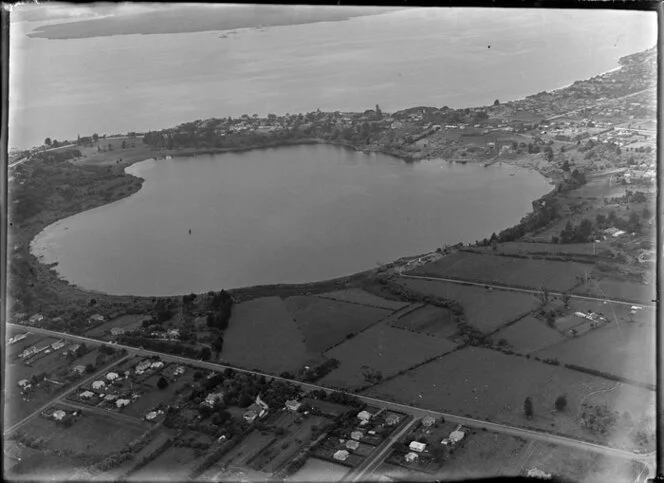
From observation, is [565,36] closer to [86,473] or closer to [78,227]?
[78,227]

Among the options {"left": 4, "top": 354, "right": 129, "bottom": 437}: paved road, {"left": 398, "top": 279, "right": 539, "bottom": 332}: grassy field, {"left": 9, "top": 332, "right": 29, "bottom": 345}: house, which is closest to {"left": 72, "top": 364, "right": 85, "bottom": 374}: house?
{"left": 4, "top": 354, "right": 129, "bottom": 437}: paved road

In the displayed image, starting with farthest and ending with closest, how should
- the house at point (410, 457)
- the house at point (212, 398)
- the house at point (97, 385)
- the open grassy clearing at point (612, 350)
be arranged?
the house at point (97, 385)
the house at point (212, 398)
the open grassy clearing at point (612, 350)
the house at point (410, 457)

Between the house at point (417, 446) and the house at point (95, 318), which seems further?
the house at point (95, 318)

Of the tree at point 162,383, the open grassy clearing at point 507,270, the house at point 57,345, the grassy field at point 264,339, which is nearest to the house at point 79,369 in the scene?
the house at point 57,345

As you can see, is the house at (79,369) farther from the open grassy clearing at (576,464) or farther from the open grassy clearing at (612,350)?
the open grassy clearing at (612,350)

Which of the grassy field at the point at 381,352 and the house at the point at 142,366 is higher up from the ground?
the house at the point at 142,366

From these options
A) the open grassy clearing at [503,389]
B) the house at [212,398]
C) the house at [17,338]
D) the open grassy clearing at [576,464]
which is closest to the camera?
the open grassy clearing at [576,464]

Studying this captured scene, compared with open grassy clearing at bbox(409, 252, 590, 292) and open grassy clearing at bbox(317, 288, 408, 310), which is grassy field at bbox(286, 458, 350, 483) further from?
open grassy clearing at bbox(409, 252, 590, 292)

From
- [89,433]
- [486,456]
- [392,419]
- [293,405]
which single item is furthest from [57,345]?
[486,456]
